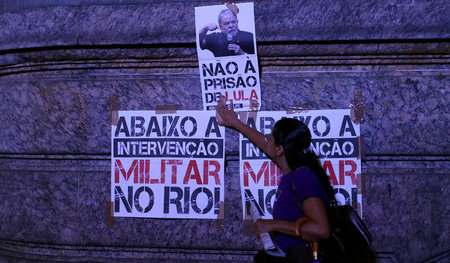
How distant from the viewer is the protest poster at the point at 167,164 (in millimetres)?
4535

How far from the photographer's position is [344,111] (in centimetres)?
442

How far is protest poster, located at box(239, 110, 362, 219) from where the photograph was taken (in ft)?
14.5

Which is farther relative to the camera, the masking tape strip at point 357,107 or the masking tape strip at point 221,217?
the masking tape strip at point 221,217

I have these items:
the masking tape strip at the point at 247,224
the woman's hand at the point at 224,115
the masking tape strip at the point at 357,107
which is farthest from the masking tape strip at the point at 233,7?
the masking tape strip at the point at 247,224

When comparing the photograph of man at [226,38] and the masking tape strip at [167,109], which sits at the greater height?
the photograph of man at [226,38]

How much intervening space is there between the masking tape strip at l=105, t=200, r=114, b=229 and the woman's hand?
114 cm

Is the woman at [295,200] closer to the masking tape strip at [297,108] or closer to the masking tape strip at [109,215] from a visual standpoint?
the masking tape strip at [297,108]

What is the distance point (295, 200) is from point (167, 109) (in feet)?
4.99

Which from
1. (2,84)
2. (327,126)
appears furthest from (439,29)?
(2,84)

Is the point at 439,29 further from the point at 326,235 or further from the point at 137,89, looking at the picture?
the point at 137,89

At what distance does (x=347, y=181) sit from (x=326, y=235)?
46.2 inches

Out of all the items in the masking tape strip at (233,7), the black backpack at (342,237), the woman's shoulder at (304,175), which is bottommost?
the black backpack at (342,237)

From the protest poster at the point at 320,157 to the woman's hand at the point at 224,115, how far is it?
13 centimetres

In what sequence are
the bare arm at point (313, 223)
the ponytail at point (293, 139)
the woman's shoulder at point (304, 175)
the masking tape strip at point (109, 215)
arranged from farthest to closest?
the masking tape strip at point (109, 215) → the ponytail at point (293, 139) → the woman's shoulder at point (304, 175) → the bare arm at point (313, 223)
